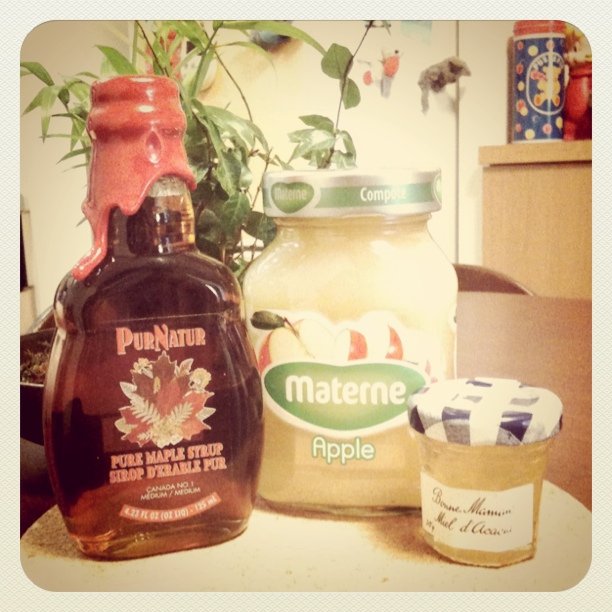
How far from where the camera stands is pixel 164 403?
589mm

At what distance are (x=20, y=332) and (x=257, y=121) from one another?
10.1 inches

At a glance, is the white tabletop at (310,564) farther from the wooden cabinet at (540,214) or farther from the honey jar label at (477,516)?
the wooden cabinet at (540,214)

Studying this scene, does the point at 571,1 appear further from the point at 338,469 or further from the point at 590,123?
the point at 338,469

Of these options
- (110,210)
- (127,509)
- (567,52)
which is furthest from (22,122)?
(567,52)

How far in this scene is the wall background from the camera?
650 millimetres

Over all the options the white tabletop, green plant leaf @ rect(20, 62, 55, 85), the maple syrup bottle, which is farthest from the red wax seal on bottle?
the white tabletop

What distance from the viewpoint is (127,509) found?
1.92ft

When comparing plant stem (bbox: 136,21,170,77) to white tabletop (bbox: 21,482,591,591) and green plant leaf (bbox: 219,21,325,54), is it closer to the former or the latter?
green plant leaf (bbox: 219,21,325,54)

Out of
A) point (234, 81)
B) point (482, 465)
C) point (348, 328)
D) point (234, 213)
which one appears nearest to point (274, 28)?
point (234, 81)

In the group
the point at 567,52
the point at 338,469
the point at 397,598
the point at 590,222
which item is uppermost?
the point at 567,52

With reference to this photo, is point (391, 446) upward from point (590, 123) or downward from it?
downward

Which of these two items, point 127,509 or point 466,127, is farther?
point 466,127

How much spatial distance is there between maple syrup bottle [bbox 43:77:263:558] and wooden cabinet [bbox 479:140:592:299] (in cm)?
26

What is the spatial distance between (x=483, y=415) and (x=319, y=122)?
0.27 meters
